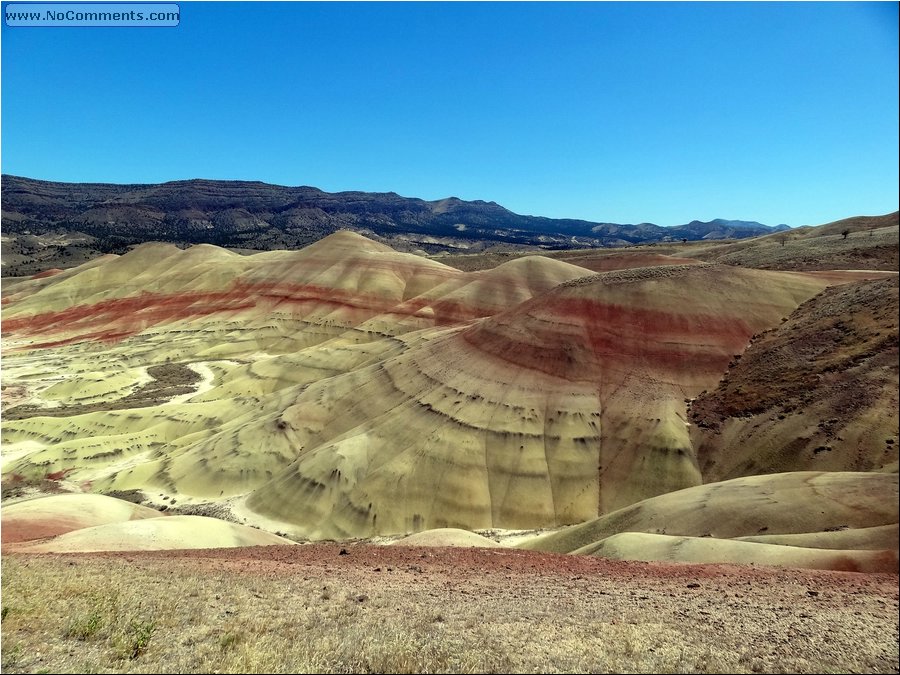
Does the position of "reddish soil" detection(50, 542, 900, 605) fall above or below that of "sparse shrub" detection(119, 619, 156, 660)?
below

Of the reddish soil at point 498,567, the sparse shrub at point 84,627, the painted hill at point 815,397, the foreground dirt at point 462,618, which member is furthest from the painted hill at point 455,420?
the sparse shrub at point 84,627

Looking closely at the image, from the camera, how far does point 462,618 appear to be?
37.8 feet

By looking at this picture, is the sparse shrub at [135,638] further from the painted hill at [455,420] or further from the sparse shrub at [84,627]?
the painted hill at [455,420]

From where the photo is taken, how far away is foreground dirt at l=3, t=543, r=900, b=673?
9.12 meters

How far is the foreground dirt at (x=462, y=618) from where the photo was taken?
9125mm

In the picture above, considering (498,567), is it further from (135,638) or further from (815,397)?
(815,397)

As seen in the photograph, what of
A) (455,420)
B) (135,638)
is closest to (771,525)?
(135,638)

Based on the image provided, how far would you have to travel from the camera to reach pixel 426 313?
304ft

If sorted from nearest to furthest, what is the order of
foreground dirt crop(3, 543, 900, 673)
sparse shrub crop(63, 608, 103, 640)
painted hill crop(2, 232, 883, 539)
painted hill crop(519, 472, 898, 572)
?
foreground dirt crop(3, 543, 900, 673)
sparse shrub crop(63, 608, 103, 640)
painted hill crop(519, 472, 898, 572)
painted hill crop(2, 232, 883, 539)

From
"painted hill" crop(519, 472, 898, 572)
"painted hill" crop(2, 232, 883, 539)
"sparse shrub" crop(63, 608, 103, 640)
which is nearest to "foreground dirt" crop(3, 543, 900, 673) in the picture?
"sparse shrub" crop(63, 608, 103, 640)

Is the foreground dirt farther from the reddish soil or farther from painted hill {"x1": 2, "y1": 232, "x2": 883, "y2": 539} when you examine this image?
painted hill {"x1": 2, "y1": 232, "x2": 883, "y2": 539}

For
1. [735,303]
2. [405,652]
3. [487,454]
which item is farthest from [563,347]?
[405,652]

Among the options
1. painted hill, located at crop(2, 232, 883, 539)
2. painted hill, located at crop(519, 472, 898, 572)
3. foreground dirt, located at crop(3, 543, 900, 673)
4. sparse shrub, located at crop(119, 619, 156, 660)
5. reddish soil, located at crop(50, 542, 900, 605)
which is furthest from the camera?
painted hill, located at crop(2, 232, 883, 539)

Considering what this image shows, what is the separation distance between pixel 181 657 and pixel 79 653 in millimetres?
1970
